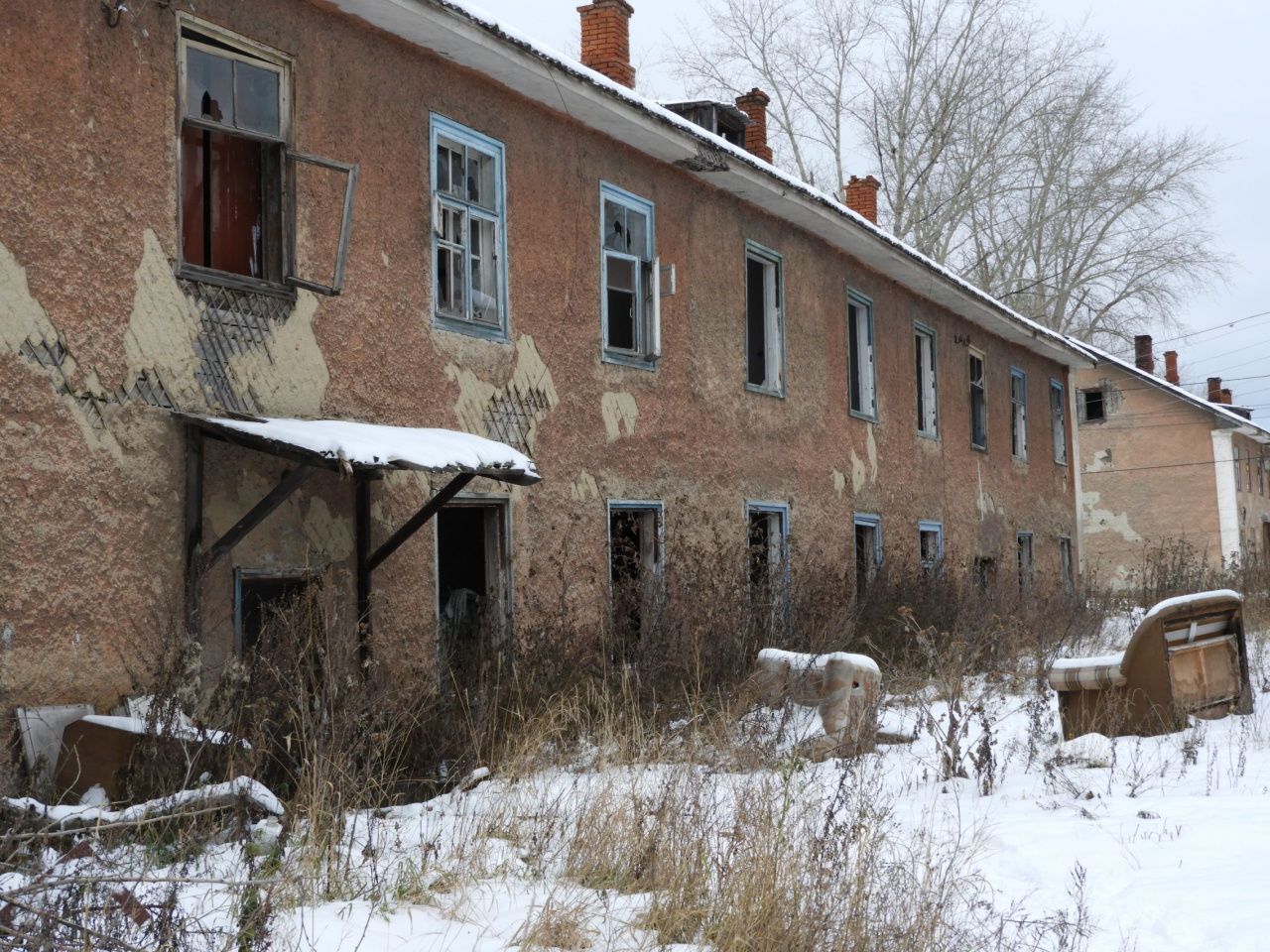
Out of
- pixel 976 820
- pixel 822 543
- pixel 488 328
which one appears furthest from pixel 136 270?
pixel 822 543

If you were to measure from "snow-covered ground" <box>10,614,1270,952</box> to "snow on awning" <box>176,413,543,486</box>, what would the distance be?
1764 millimetres

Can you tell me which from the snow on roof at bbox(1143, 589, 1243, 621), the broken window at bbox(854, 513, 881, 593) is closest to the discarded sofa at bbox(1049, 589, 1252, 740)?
the snow on roof at bbox(1143, 589, 1243, 621)

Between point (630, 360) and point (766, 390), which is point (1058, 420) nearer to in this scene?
point (766, 390)

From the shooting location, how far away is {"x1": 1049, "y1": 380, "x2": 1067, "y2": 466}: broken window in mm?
24797

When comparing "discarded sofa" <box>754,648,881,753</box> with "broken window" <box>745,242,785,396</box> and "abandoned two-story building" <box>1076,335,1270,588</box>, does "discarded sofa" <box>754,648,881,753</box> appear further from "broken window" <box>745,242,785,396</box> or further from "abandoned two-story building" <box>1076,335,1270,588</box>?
"abandoned two-story building" <box>1076,335,1270,588</box>

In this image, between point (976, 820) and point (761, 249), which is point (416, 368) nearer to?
point (976, 820)

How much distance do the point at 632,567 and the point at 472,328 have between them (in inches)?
113

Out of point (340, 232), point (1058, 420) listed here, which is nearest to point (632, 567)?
point (340, 232)

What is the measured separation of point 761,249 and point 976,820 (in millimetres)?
8396

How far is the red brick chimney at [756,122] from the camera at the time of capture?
16.8 meters

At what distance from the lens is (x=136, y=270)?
23.8 ft

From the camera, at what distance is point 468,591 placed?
10734mm

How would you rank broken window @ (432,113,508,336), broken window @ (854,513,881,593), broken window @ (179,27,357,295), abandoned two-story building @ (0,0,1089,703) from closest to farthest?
abandoned two-story building @ (0,0,1089,703) < broken window @ (179,27,357,295) < broken window @ (432,113,508,336) < broken window @ (854,513,881,593)

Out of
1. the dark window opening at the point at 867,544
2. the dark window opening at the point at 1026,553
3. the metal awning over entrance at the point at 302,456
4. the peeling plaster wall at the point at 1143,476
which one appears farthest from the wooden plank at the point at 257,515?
the peeling plaster wall at the point at 1143,476
